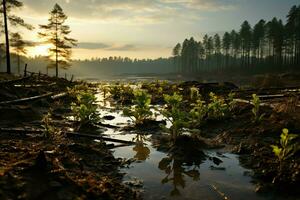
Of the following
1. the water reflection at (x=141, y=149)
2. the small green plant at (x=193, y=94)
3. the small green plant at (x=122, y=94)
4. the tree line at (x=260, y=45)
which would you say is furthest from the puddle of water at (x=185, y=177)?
the tree line at (x=260, y=45)

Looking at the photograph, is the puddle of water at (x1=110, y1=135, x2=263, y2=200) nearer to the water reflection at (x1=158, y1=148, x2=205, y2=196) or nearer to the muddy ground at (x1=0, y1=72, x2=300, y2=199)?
the water reflection at (x1=158, y1=148, x2=205, y2=196)

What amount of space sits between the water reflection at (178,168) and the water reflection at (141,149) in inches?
21.3

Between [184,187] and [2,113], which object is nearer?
[184,187]

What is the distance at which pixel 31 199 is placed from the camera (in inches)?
157

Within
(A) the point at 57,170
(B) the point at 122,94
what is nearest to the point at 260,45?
(B) the point at 122,94

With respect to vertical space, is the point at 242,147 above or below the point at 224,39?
below

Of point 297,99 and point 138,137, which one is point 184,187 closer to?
point 138,137

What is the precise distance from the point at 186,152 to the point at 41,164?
4.09 metres

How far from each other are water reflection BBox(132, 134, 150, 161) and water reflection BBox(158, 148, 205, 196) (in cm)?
54

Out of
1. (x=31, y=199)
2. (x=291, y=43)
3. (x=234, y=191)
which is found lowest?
(x=234, y=191)

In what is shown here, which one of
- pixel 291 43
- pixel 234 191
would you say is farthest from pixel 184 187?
pixel 291 43

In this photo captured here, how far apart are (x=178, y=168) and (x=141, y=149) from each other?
1.93 m

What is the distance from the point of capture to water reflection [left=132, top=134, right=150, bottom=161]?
796 cm

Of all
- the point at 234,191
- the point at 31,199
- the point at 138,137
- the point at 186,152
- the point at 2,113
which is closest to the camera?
the point at 31,199
